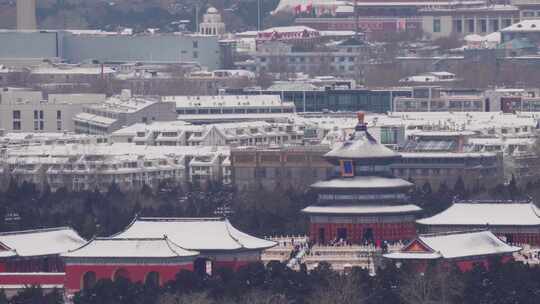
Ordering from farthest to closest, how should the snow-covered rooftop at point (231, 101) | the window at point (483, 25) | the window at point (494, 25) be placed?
the window at point (483, 25)
the window at point (494, 25)
the snow-covered rooftop at point (231, 101)

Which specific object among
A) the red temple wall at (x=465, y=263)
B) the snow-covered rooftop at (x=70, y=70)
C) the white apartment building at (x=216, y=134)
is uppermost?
the snow-covered rooftop at (x=70, y=70)

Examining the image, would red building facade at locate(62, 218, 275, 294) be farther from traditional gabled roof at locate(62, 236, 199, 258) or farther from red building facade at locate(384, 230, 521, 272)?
red building facade at locate(384, 230, 521, 272)

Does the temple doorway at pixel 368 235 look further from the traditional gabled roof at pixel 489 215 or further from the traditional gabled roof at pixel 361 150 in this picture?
the traditional gabled roof at pixel 361 150

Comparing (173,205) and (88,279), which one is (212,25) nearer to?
(173,205)

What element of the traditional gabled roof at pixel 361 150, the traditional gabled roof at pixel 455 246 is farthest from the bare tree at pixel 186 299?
the traditional gabled roof at pixel 361 150

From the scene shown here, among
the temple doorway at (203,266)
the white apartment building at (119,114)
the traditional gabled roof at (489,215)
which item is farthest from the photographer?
the white apartment building at (119,114)

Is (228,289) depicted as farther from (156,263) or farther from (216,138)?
(216,138)

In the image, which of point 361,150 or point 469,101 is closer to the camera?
point 361,150

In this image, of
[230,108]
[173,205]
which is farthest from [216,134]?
[173,205]
